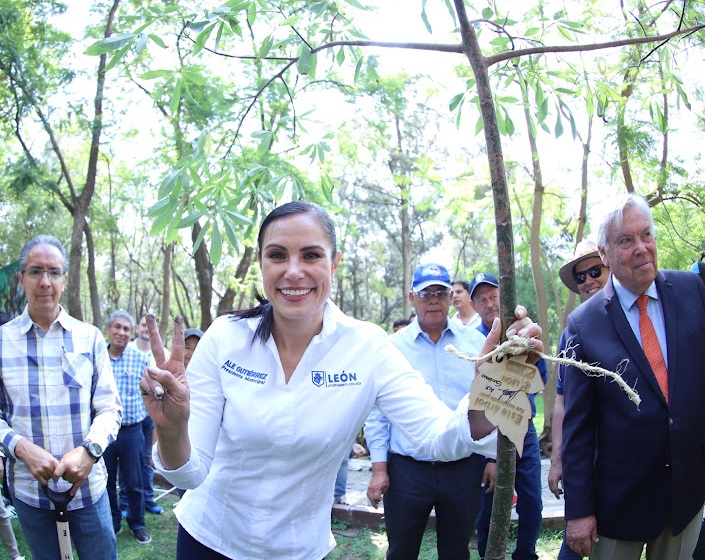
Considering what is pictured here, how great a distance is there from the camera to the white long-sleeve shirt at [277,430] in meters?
2.21

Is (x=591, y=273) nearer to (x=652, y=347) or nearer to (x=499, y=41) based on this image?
(x=652, y=347)

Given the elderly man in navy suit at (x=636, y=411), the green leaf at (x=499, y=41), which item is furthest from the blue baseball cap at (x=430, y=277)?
the green leaf at (x=499, y=41)

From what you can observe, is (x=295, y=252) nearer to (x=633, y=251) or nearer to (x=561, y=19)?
(x=561, y=19)

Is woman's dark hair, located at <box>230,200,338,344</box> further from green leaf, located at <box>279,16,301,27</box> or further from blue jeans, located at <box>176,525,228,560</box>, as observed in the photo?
blue jeans, located at <box>176,525,228,560</box>

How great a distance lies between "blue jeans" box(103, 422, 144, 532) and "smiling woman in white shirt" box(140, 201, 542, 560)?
420 centimetres

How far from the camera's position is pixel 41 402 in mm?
3242

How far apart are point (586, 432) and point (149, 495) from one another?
572 centimetres

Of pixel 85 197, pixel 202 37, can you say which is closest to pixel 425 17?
pixel 202 37

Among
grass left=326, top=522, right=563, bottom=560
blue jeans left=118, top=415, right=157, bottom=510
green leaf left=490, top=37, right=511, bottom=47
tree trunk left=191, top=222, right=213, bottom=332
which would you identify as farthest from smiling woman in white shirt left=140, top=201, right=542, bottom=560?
tree trunk left=191, top=222, right=213, bottom=332

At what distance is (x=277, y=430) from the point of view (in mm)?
2191

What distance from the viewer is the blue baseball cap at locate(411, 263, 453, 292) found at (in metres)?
4.21

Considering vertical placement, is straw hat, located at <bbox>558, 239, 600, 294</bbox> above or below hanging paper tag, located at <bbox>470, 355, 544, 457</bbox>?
above

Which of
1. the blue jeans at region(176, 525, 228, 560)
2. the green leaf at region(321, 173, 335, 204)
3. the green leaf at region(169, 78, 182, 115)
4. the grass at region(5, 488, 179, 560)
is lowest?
the grass at region(5, 488, 179, 560)

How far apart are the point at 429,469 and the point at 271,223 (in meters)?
2.15
